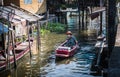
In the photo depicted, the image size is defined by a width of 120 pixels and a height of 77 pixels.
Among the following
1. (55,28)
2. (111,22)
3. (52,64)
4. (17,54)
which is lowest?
(52,64)

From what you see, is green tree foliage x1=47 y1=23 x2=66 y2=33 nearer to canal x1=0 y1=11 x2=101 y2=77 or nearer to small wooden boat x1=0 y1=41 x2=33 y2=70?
canal x1=0 y1=11 x2=101 y2=77

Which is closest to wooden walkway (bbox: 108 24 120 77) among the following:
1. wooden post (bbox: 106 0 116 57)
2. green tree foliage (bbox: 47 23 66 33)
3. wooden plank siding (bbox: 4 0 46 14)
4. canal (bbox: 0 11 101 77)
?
wooden post (bbox: 106 0 116 57)

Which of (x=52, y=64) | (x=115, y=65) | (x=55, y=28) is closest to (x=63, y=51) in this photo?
(x=52, y=64)

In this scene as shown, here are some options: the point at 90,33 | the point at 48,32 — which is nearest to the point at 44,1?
the point at 48,32

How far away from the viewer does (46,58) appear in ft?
96.6

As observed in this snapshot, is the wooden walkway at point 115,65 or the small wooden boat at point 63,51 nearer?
the wooden walkway at point 115,65

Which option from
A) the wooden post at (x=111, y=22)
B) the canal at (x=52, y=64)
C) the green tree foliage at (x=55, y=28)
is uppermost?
the wooden post at (x=111, y=22)

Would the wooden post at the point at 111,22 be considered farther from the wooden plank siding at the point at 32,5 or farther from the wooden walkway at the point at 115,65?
the wooden plank siding at the point at 32,5

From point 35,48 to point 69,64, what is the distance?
26.1ft

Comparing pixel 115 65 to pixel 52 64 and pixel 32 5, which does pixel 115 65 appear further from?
pixel 32 5

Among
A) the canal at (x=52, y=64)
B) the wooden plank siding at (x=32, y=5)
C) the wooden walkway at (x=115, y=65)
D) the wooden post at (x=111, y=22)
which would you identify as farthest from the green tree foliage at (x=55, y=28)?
the wooden walkway at (x=115, y=65)

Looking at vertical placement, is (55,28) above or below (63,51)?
above

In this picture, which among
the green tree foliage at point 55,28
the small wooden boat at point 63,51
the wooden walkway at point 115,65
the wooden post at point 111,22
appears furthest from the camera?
the green tree foliage at point 55,28

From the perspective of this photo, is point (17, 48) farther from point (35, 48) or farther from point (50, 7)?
point (50, 7)
